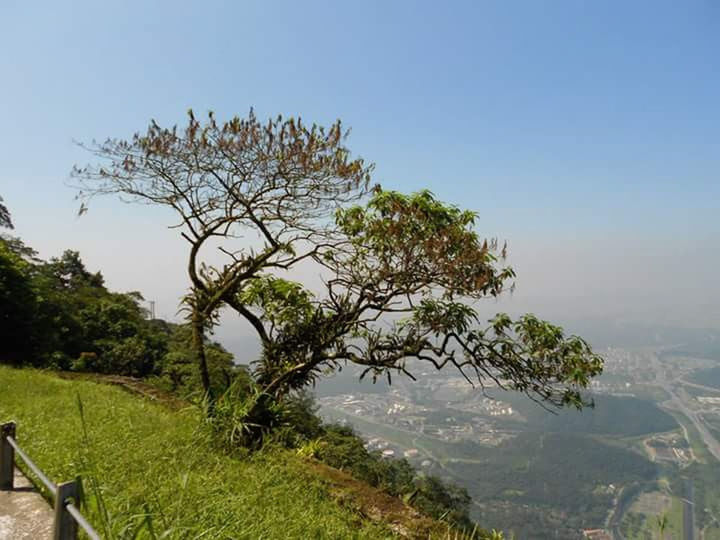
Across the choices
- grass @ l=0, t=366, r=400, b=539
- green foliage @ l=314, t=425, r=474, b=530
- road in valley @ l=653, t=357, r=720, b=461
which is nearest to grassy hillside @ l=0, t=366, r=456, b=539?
grass @ l=0, t=366, r=400, b=539

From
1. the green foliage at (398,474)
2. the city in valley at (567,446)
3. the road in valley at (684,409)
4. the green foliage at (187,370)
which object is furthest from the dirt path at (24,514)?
the road in valley at (684,409)

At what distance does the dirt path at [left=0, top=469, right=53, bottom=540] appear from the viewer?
109 inches

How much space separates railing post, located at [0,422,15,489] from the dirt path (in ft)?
0.24

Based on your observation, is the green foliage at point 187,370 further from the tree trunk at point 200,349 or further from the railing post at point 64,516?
the railing post at point 64,516

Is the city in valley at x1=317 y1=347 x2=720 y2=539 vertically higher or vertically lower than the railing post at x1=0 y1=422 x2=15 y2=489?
lower

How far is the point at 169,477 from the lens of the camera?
3.87 m

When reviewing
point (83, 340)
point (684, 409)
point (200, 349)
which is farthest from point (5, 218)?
point (684, 409)

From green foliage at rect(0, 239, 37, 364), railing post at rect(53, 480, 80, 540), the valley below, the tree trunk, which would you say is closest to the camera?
railing post at rect(53, 480, 80, 540)

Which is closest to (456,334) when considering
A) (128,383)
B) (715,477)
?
(128,383)

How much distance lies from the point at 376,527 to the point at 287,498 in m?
0.97

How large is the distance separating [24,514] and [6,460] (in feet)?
1.85

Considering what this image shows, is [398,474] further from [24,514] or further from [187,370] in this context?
[24,514]

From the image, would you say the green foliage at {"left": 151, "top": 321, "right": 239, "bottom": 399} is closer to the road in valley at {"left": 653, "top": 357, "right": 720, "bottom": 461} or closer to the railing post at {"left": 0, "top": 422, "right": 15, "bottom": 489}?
the railing post at {"left": 0, "top": 422, "right": 15, "bottom": 489}

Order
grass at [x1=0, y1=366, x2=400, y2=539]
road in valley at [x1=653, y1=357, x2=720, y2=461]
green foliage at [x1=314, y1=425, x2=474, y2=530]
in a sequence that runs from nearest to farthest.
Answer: grass at [x1=0, y1=366, x2=400, y2=539] → green foliage at [x1=314, y1=425, x2=474, y2=530] → road in valley at [x1=653, y1=357, x2=720, y2=461]
